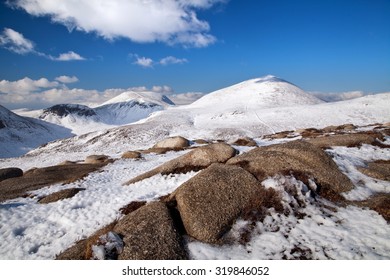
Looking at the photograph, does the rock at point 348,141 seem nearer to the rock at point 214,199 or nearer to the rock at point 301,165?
the rock at point 301,165

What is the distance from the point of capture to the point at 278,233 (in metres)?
12.6

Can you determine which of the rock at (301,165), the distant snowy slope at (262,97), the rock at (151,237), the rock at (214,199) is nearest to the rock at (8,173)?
the rock at (151,237)

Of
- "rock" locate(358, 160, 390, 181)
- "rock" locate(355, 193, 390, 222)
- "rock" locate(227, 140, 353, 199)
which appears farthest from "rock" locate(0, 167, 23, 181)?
"rock" locate(358, 160, 390, 181)

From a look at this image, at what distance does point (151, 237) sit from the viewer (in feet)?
37.9

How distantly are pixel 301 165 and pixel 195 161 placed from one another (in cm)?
1059

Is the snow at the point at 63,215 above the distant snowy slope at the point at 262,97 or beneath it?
beneath

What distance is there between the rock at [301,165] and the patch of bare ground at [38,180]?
2124 cm

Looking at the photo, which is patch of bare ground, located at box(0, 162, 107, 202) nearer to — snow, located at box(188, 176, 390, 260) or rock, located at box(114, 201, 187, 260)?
rock, located at box(114, 201, 187, 260)

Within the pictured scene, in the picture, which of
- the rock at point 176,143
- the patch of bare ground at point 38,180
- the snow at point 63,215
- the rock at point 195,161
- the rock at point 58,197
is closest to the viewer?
the snow at point 63,215

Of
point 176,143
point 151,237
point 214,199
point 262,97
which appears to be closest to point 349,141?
point 214,199

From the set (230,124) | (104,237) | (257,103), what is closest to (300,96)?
(257,103)

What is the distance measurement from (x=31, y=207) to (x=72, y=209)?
4.30m

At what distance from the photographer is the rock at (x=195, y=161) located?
2478cm

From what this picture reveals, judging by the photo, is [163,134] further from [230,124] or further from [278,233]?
[278,233]
